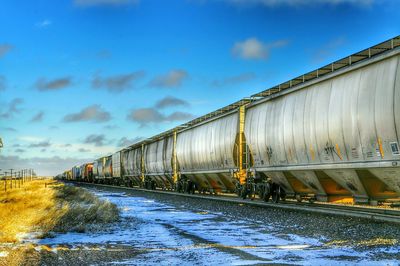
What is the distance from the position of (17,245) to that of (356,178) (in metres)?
9.02

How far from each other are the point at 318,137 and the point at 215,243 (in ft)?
22.0

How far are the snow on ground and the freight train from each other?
3.28 m

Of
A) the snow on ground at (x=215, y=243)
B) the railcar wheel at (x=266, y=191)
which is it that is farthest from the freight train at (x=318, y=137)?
the snow on ground at (x=215, y=243)

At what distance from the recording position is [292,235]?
34.8 ft

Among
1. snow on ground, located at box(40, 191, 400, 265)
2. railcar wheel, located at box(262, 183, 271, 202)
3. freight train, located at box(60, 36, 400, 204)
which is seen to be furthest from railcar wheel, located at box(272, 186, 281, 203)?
snow on ground, located at box(40, 191, 400, 265)

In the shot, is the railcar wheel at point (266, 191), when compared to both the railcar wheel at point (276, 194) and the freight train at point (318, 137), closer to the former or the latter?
the freight train at point (318, 137)

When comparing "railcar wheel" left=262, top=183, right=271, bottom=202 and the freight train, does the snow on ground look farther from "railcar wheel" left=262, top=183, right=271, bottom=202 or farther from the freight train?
"railcar wheel" left=262, top=183, right=271, bottom=202

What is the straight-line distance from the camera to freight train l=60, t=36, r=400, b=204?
12188 millimetres

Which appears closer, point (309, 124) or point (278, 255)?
point (278, 255)

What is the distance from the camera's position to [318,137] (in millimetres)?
14953

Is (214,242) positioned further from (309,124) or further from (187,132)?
(187,132)

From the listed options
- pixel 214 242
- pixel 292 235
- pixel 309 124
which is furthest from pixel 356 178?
pixel 214 242

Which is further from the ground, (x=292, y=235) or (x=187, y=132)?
(x=187, y=132)

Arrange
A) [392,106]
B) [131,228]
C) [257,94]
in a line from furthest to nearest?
1. [257,94]
2. [131,228]
3. [392,106]
